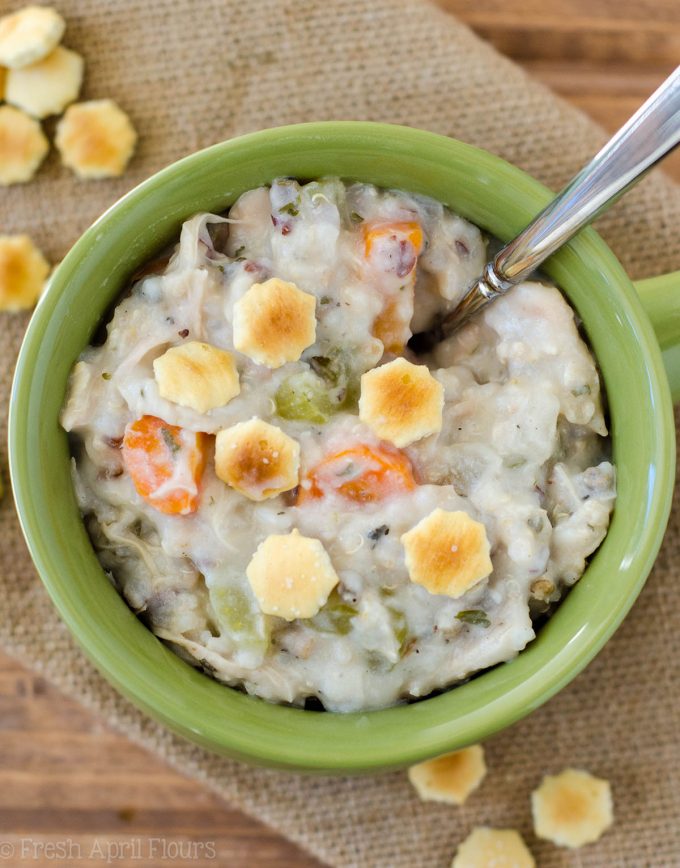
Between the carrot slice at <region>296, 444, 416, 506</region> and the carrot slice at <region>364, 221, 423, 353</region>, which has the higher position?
the carrot slice at <region>364, 221, 423, 353</region>

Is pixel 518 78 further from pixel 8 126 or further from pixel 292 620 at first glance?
pixel 292 620

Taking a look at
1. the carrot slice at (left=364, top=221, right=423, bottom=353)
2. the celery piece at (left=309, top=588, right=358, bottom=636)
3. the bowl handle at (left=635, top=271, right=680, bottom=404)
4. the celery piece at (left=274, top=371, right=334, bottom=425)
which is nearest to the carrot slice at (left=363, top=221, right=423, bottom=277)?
the carrot slice at (left=364, top=221, right=423, bottom=353)

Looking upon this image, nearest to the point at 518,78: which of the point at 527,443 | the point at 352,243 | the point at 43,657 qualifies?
the point at 352,243

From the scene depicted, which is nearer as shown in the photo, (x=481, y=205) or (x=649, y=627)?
(x=481, y=205)

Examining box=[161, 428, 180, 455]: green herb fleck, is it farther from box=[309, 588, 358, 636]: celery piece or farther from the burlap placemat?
the burlap placemat

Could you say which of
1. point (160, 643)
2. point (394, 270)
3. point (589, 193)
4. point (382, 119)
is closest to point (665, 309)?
point (589, 193)

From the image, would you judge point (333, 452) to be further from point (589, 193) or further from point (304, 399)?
point (589, 193)

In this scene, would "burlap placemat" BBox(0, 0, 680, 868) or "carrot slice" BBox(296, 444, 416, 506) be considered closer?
"carrot slice" BBox(296, 444, 416, 506)
